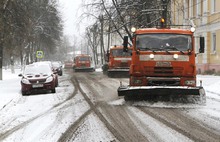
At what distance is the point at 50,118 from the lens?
10.2 metres

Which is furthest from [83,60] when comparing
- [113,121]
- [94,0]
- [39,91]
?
[113,121]

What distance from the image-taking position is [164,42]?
12.9 m

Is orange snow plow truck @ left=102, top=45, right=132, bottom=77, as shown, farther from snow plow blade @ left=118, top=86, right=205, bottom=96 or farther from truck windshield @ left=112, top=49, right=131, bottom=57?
snow plow blade @ left=118, top=86, right=205, bottom=96

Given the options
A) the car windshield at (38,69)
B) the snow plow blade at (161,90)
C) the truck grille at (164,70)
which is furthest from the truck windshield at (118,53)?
the snow plow blade at (161,90)

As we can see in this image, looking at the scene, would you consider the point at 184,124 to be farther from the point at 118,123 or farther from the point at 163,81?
the point at 163,81

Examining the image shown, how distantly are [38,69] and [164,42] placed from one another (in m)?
8.26

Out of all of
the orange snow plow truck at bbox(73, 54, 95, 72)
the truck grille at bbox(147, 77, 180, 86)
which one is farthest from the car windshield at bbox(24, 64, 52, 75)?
the orange snow plow truck at bbox(73, 54, 95, 72)

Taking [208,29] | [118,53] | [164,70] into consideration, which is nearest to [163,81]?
[164,70]

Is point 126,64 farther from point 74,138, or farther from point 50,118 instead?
point 74,138

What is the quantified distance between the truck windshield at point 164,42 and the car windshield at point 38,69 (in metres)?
7.14

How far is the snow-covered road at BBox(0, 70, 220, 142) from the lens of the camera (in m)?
7.74

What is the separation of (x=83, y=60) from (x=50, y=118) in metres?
39.2

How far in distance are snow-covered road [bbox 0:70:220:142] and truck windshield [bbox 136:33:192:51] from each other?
6.27 ft

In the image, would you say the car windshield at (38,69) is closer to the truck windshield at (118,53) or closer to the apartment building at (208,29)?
the truck windshield at (118,53)
